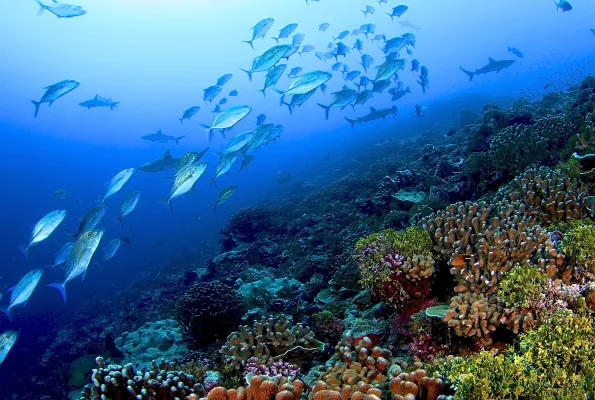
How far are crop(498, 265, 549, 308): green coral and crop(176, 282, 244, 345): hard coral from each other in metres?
4.57

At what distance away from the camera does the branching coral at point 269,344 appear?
3943 mm

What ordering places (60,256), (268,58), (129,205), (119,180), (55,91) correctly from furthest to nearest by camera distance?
(268,58), (55,91), (129,205), (60,256), (119,180)

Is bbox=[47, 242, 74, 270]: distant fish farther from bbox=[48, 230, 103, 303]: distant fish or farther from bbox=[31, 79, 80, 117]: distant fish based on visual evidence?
bbox=[31, 79, 80, 117]: distant fish

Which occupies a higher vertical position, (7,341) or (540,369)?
(540,369)

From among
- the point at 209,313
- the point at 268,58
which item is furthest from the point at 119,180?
the point at 268,58

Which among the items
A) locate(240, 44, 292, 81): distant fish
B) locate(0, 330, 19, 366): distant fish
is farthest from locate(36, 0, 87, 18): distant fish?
locate(0, 330, 19, 366): distant fish

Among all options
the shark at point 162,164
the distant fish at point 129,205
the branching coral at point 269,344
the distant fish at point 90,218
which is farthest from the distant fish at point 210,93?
the branching coral at point 269,344

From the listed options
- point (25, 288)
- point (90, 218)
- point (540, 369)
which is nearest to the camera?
point (540, 369)

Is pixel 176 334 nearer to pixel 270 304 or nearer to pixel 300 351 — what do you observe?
pixel 270 304

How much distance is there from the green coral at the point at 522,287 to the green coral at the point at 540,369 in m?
0.42

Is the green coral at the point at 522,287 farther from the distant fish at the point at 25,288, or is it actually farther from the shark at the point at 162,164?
the shark at the point at 162,164

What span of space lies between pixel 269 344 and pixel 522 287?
9.91ft

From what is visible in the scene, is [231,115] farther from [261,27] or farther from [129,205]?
[261,27]

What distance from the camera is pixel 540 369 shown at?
2.21 m
